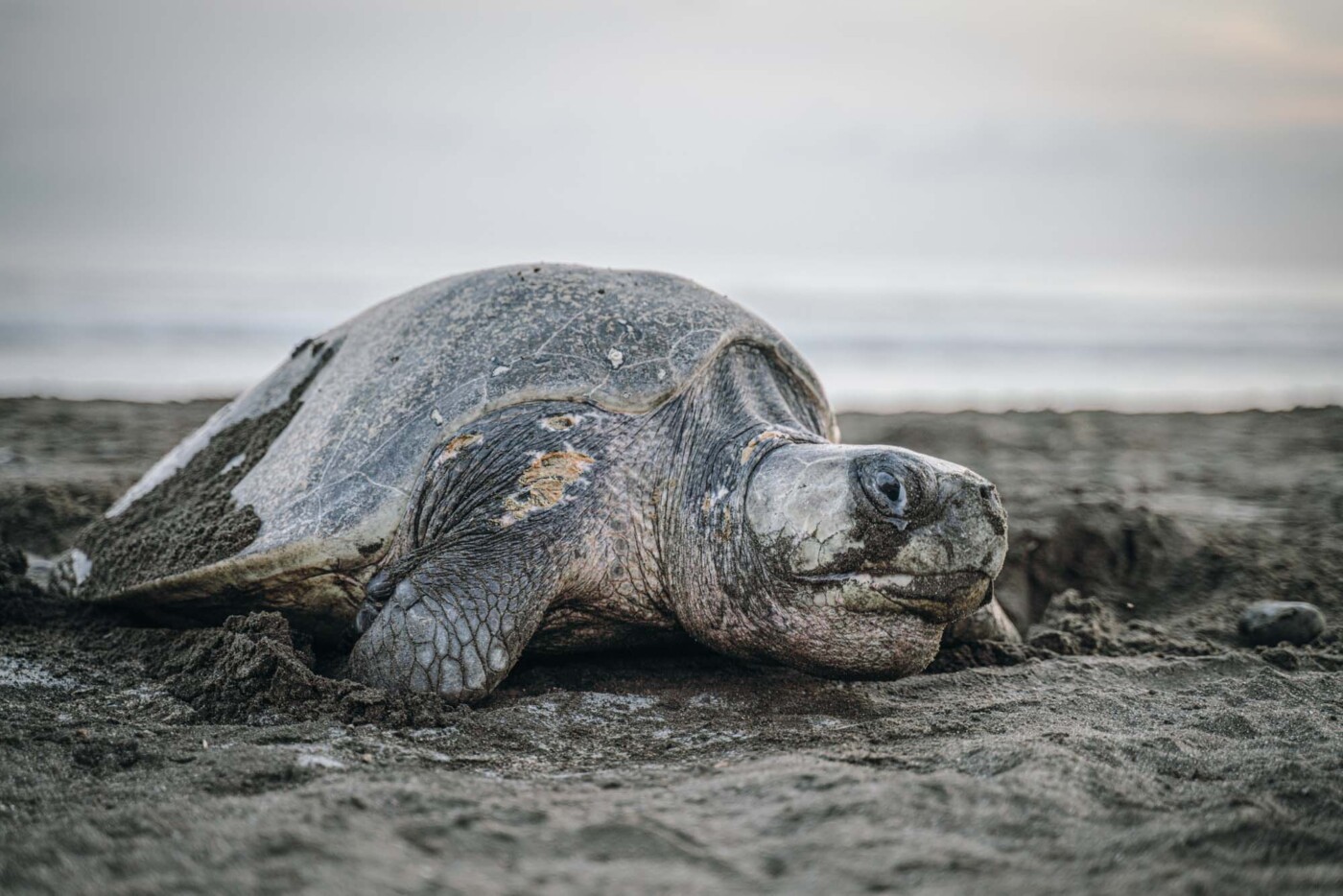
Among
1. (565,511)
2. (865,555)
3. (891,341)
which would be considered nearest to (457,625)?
(565,511)

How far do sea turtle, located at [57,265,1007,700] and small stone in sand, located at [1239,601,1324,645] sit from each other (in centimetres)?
99

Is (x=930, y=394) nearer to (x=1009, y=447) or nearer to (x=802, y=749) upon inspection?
(x=1009, y=447)

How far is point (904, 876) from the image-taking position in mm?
1616

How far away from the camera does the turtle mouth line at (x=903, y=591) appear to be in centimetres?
261

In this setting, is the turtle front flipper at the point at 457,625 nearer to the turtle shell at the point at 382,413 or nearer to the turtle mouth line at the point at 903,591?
the turtle shell at the point at 382,413

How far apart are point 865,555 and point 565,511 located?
0.84 meters

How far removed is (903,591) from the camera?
→ 8.59 feet

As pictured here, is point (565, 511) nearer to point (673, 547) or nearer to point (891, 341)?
point (673, 547)

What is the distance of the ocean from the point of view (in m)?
11.4

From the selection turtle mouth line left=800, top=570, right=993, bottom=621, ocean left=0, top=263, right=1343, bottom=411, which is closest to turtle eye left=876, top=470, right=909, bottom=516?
turtle mouth line left=800, top=570, right=993, bottom=621

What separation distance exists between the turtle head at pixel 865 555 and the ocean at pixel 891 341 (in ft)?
24.3

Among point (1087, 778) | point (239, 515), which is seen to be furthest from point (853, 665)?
point (239, 515)

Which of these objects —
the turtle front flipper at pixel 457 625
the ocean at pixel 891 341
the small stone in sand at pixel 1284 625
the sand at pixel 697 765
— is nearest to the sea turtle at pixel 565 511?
the turtle front flipper at pixel 457 625

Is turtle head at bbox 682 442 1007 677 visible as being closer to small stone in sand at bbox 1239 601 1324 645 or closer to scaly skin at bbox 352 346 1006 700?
scaly skin at bbox 352 346 1006 700
